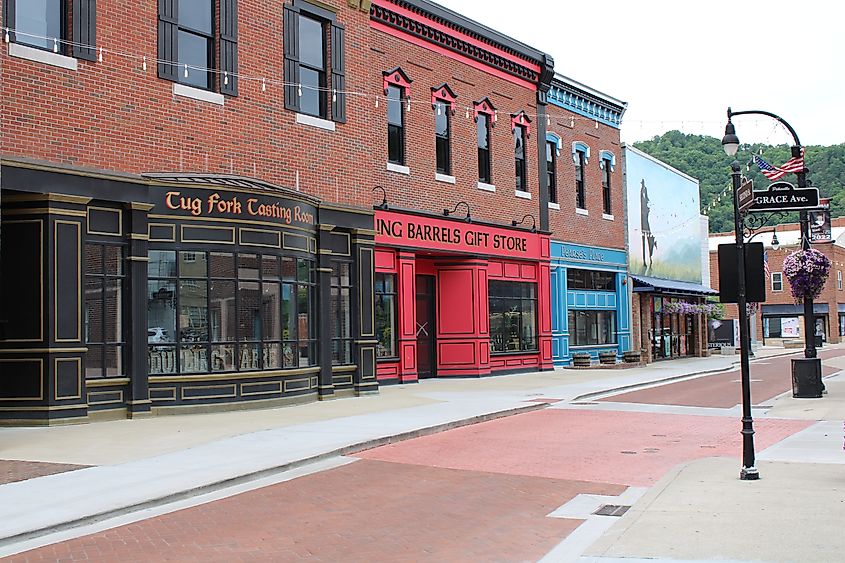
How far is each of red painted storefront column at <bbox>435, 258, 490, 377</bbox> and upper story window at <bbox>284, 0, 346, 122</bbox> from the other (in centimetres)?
854

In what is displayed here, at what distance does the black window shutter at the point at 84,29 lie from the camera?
55.1 ft

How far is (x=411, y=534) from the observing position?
8812 millimetres

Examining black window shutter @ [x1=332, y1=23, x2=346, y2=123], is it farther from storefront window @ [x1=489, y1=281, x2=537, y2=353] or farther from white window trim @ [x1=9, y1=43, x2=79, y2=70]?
storefront window @ [x1=489, y1=281, x2=537, y2=353]

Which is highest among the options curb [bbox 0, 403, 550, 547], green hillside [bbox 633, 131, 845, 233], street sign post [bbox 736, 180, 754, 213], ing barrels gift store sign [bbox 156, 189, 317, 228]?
green hillside [bbox 633, 131, 845, 233]

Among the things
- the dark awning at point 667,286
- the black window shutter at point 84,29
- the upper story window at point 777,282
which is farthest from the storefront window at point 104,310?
the upper story window at point 777,282

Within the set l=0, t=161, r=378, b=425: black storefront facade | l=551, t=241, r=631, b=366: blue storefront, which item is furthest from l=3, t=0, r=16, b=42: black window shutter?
l=551, t=241, r=631, b=366: blue storefront

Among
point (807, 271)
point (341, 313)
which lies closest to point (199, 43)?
point (341, 313)

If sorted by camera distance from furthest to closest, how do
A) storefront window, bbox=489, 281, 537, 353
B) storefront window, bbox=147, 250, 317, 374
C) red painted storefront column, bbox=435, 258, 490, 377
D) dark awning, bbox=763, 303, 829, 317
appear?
dark awning, bbox=763, 303, 829, 317 → storefront window, bbox=489, 281, 537, 353 → red painted storefront column, bbox=435, 258, 490, 377 → storefront window, bbox=147, 250, 317, 374

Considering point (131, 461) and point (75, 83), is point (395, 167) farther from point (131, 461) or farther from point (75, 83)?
point (131, 461)

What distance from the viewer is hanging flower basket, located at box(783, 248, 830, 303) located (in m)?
22.4

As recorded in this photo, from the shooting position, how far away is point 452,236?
28.6 m

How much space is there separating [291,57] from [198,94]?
9.69ft

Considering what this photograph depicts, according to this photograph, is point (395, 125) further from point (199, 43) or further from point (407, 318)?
point (199, 43)

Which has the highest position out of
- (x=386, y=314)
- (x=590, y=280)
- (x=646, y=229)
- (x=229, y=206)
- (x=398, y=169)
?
(x=398, y=169)
